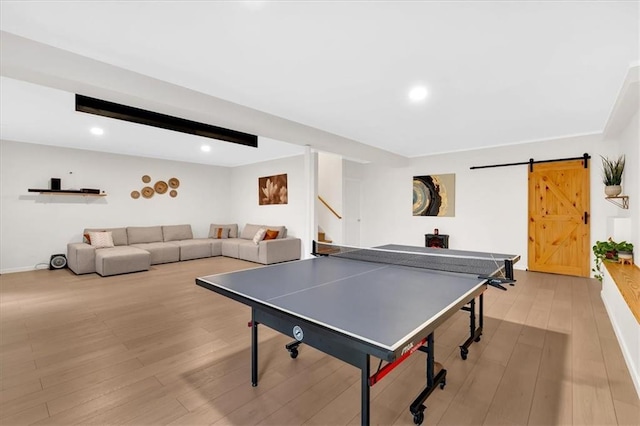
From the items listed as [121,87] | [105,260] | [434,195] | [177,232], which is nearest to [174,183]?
[177,232]

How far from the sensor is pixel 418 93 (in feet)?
10.5

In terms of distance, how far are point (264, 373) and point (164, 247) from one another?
519 centimetres

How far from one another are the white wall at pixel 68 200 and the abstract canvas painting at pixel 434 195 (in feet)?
19.2

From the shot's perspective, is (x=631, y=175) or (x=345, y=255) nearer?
(x=345, y=255)

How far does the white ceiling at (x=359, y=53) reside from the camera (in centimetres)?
190

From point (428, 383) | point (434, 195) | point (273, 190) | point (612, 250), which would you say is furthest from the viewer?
point (273, 190)

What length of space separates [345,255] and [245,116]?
211 centimetres

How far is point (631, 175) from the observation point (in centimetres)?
354

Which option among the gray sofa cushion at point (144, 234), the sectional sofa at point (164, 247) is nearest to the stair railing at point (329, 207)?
the sectional sofa at point (164, 247)

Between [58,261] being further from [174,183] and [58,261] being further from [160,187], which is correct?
[174,183]

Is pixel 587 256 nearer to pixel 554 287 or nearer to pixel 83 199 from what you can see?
pixel 554 287

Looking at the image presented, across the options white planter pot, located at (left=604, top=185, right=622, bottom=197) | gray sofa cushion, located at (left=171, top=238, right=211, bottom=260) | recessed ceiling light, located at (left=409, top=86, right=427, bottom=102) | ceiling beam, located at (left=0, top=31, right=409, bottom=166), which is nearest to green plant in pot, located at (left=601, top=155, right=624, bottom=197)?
white planter pot, located at (left=604, top=185, right=622, bottom=197)

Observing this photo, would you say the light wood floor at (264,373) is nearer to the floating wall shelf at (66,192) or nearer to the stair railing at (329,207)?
the floating wall shelf at (66,192)

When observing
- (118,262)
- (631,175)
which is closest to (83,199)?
(118,262)
